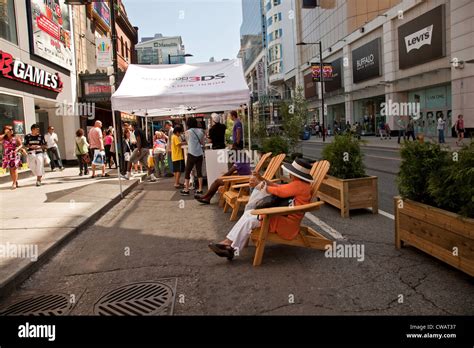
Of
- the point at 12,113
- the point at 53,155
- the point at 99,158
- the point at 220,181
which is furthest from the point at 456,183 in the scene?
the point at 53,155

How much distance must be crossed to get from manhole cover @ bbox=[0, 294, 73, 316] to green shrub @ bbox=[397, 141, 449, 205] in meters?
3.95

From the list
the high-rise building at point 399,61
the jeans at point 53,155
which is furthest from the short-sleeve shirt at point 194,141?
the high-rise building at point 399,61

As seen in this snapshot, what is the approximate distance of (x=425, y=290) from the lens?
155 inches

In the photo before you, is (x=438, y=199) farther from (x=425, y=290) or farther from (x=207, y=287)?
(x=207, y=287)

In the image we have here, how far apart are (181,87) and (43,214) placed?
444 cm

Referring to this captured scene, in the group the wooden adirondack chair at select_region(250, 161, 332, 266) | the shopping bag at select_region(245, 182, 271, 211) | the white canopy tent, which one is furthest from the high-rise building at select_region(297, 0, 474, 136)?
the wooden adirondack chair at select_region(250, 161, 332, 266)

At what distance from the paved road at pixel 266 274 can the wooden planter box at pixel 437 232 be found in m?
0.21

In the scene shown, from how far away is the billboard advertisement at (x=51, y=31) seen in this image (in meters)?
15.4

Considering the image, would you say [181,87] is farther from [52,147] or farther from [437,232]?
[52,147]

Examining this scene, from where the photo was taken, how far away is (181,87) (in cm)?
1033

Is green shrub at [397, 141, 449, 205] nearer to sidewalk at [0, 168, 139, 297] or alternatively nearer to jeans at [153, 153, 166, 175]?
sidewalk at [0, 168, 139, 297]

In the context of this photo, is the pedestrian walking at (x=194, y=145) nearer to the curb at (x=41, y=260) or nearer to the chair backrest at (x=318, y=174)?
the curb at (x=41, y=260)

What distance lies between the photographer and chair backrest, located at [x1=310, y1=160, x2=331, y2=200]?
5.29 metres
